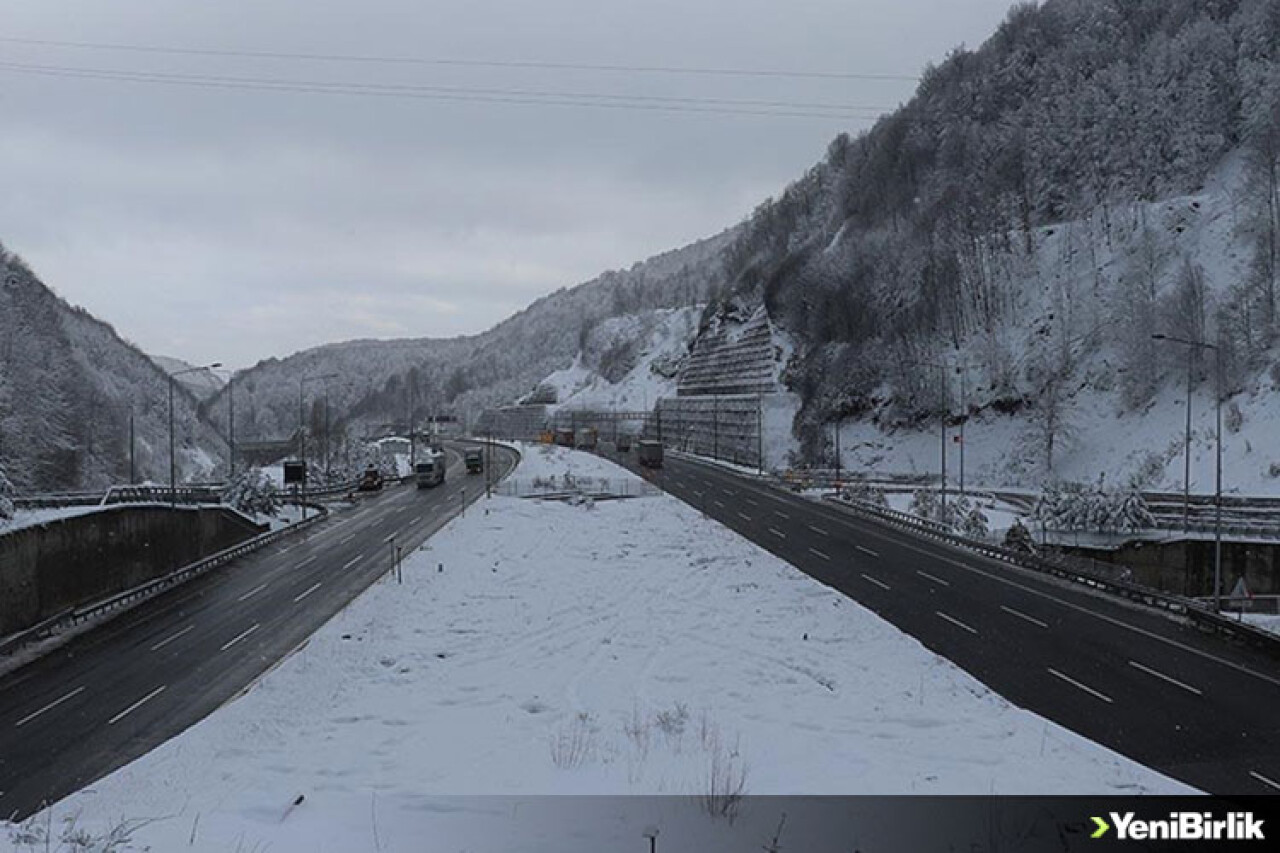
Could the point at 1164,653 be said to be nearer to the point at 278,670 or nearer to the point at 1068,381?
the point at 278,670

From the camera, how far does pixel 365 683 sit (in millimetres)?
21234

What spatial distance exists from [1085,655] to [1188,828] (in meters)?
16.4

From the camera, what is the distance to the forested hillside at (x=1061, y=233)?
78.8 meters

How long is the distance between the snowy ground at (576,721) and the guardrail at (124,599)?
401 inches

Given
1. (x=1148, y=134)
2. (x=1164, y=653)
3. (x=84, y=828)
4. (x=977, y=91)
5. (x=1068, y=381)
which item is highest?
(x=977, y=91)

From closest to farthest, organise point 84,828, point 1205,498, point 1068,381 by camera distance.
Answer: point 84,828 → point 1205,498 → point 1068,381

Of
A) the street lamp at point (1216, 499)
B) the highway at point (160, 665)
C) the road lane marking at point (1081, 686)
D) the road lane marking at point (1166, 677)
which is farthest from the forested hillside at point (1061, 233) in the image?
the highway at point (160, 665)

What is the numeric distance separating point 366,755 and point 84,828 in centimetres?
506

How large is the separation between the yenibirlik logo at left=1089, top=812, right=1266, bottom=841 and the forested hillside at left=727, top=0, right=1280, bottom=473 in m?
67.9

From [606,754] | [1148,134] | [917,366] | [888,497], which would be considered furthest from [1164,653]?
[1148,134]

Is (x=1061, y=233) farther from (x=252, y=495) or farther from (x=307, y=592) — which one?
(x=307, y=592)

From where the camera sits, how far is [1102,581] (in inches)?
1342

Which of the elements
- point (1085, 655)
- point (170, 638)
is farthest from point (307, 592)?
point (1085, 655)

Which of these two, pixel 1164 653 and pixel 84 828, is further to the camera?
pixel 1164 653
